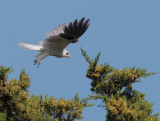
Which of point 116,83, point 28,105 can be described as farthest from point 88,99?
point 28,105

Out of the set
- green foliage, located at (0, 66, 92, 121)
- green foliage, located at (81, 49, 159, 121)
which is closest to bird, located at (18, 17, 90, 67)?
green foliage, located at (81, 49, 159, 121)

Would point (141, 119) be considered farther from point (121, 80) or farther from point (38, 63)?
point (38, 63)

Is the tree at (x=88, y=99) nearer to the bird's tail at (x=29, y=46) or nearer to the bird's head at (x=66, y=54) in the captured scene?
the bird's tail at (x=29, y=46)

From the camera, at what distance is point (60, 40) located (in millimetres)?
8914

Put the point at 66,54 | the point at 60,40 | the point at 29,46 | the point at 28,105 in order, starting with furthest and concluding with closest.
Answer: the point at 66,54 < the point at 29,46 < the point at 60,40 < the point at 28,105

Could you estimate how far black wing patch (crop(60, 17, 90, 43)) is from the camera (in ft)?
26.5

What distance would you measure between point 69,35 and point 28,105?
11.2ft

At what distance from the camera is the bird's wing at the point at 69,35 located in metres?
8.10

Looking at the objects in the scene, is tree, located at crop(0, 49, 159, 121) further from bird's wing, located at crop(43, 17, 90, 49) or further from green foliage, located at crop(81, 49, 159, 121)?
bird's wing, located at crop(43, 17, 90, 49)

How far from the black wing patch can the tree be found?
193cm

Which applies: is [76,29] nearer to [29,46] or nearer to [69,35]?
[69,35]

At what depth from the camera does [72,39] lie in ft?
28.6

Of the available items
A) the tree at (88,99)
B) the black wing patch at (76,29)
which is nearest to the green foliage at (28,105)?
the tree at (88,99)

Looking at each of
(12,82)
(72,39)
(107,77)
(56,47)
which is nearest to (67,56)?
(56,47)
